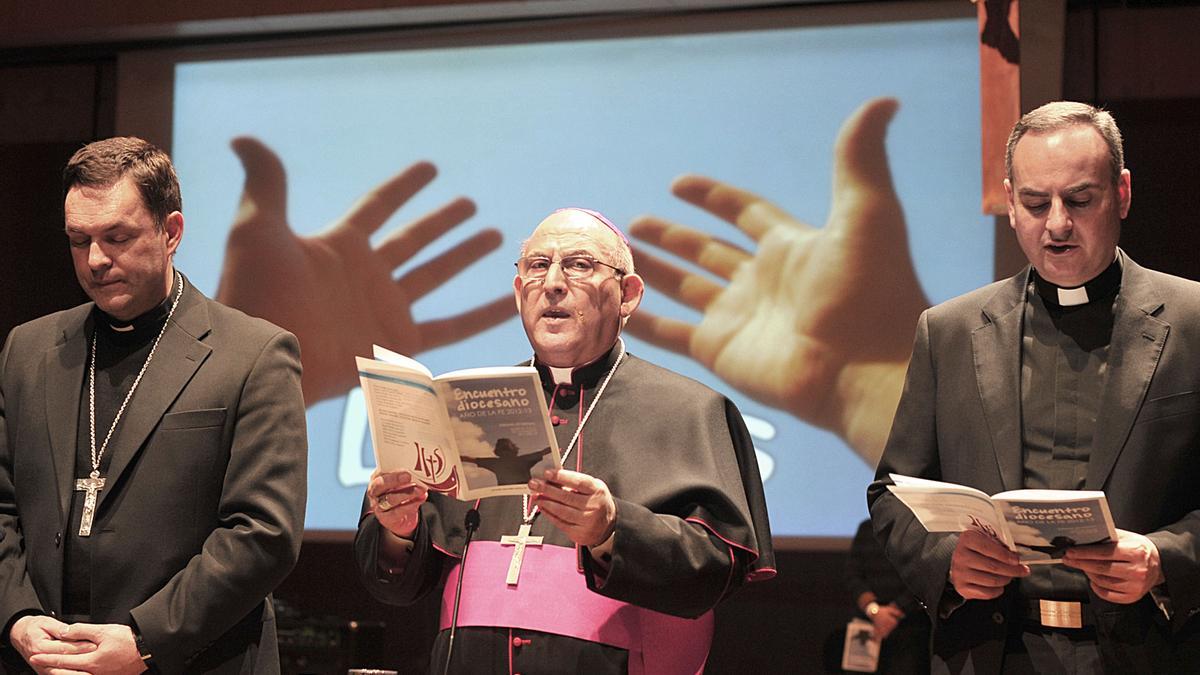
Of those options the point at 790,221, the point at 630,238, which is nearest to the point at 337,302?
the point at 630,238

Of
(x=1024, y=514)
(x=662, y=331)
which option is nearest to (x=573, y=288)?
(x=1024, y=514)

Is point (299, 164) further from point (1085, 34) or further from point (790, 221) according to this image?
point (1085, 34)

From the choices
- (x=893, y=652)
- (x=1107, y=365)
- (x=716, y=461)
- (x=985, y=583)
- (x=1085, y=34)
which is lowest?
(x=893, y=652)

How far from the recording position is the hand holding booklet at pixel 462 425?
256cm

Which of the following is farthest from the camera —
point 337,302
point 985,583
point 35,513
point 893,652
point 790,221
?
point 337,302

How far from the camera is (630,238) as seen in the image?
18.5 feet

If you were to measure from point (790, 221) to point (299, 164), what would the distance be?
217 centimetres

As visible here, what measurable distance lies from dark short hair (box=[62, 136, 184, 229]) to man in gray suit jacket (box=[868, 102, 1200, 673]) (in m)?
1.77

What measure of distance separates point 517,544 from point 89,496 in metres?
0.96

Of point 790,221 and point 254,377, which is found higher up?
point 790,221

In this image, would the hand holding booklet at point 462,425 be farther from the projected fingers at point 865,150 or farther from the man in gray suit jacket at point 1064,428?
the projected fingers at point 865,150

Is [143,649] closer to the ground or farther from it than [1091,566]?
closer to the ground

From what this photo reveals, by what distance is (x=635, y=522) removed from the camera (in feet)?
9.27

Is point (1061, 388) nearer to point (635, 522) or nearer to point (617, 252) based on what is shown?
point (635, 522)
